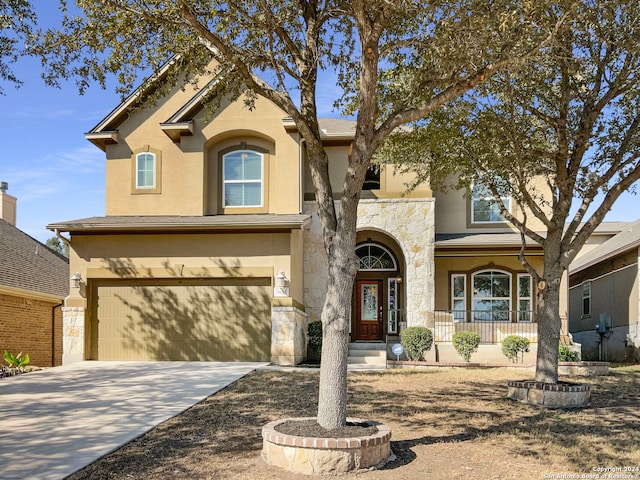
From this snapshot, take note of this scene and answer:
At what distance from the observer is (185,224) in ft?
55.9

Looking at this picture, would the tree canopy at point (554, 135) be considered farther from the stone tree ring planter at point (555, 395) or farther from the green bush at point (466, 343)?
the green bush at point (466, 343)

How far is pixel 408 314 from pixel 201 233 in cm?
655

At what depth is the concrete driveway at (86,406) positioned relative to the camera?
7574mm

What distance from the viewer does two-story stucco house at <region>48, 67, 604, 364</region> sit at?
57.0 ft

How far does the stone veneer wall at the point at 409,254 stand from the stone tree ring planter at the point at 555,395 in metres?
7.88

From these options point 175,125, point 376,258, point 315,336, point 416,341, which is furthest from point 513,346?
point 175,125

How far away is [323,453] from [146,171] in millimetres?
13914

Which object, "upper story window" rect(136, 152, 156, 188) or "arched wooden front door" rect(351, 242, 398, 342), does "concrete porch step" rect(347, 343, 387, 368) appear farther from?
"upper story window" rect(136, 152, 156, 188)

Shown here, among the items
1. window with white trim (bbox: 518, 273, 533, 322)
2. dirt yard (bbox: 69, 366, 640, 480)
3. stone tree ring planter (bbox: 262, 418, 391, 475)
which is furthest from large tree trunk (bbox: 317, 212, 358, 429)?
window with white trim (bbox: 518, 273, 533, 322)

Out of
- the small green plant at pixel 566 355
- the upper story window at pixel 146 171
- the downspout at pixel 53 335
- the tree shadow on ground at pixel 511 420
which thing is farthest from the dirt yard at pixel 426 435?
the downspout at pixel 53 335

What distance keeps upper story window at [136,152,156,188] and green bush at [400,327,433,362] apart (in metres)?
8.67

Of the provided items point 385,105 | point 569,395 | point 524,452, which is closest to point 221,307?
point 385,105

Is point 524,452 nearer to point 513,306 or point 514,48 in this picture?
point 514,48

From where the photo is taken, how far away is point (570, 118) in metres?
12.3
